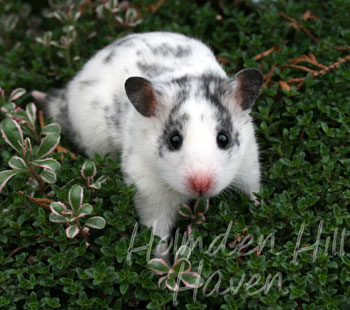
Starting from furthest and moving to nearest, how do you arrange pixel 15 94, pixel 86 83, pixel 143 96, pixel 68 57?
pixel 68 57 → pixel 15 94 → pixel 86 83 → pixel 143 96

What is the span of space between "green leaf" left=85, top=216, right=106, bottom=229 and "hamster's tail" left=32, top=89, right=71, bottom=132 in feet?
4.70

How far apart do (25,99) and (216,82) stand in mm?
2205

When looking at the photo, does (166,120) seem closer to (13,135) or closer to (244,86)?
(244,86)

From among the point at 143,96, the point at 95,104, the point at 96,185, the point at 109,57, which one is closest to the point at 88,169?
the point at 96,185

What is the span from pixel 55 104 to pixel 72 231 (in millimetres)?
1755

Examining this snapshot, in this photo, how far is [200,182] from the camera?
9.89ft

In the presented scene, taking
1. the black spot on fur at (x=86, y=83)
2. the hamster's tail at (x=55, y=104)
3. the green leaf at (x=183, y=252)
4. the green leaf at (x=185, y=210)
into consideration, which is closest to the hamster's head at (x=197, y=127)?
the green leaf at (x=185, y=210)

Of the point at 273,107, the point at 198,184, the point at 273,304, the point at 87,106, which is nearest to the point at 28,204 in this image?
the point at 87,106

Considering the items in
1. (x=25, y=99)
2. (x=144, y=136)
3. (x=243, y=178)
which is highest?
(x=144, y=136)

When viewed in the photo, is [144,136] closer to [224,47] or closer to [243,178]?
[243,178]

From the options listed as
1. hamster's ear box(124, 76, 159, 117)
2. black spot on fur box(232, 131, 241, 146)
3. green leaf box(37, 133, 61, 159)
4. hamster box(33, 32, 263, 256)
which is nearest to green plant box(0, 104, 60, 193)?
green leaf box(37, 133, 61, 159)

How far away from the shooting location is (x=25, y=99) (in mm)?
4867

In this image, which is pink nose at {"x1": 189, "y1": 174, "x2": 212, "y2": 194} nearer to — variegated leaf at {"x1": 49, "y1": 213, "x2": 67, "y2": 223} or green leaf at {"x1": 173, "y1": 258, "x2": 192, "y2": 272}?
green leaf at {"x1": 173, "y1": 258, "x2": 192, "y2": 272}

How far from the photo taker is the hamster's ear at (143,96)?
3.32m
